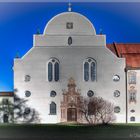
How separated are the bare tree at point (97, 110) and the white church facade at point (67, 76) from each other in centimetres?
28

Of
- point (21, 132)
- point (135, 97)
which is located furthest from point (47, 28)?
point (21, 132)

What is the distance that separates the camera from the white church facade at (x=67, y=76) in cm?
2536

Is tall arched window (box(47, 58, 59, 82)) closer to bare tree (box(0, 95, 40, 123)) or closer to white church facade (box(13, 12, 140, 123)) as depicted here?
white church facade (box(13, 12, 140, 123))

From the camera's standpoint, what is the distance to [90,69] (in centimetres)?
2567

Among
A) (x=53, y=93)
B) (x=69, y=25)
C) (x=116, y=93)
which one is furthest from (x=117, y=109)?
(x=69, y=25)

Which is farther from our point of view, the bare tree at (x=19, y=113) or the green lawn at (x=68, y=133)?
the bare tree at (x=19, y=113)

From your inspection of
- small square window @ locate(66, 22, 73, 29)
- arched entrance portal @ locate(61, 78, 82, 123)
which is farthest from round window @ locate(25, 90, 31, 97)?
small square window @ locate(66, 22, 73, 29)

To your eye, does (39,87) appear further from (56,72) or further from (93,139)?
(93,139)

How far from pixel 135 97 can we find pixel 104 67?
1.55 metres

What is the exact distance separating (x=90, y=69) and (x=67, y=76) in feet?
2.81

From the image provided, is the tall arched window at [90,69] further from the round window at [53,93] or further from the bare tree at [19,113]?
the bare tree at [19,113]

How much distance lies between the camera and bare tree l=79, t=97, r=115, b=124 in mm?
24892

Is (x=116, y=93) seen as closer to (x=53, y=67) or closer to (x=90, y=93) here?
(x=90, y=93)

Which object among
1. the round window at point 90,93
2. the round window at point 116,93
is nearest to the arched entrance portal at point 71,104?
the round window at point 90,93
